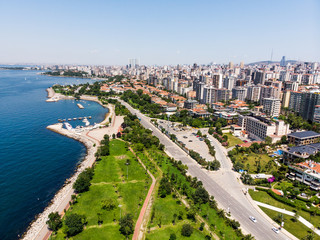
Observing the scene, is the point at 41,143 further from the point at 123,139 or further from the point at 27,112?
the point at 27,112

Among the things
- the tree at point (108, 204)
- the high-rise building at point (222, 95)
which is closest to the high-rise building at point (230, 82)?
the high-rise building at point (222, 95)

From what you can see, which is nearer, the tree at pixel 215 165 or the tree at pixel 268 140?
the tree at pixel 215 165

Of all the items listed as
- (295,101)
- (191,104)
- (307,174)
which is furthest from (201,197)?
(295,101)

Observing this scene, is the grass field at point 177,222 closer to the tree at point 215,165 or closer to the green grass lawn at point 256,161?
the tree at point 215,165

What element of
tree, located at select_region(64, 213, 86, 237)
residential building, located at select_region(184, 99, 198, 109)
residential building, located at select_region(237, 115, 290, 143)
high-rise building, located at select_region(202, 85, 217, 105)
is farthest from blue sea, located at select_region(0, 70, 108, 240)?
high-rise building, located at select_region(202, 85, 217, 105)

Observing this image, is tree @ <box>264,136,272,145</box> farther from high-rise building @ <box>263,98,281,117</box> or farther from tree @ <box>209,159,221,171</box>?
high-rise building @ <box>263,98,281,117</box>

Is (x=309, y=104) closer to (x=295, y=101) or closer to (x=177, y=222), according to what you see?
(x=295, y=101)

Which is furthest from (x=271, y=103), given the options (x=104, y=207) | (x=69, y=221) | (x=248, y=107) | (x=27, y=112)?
(x=27, y=112)
